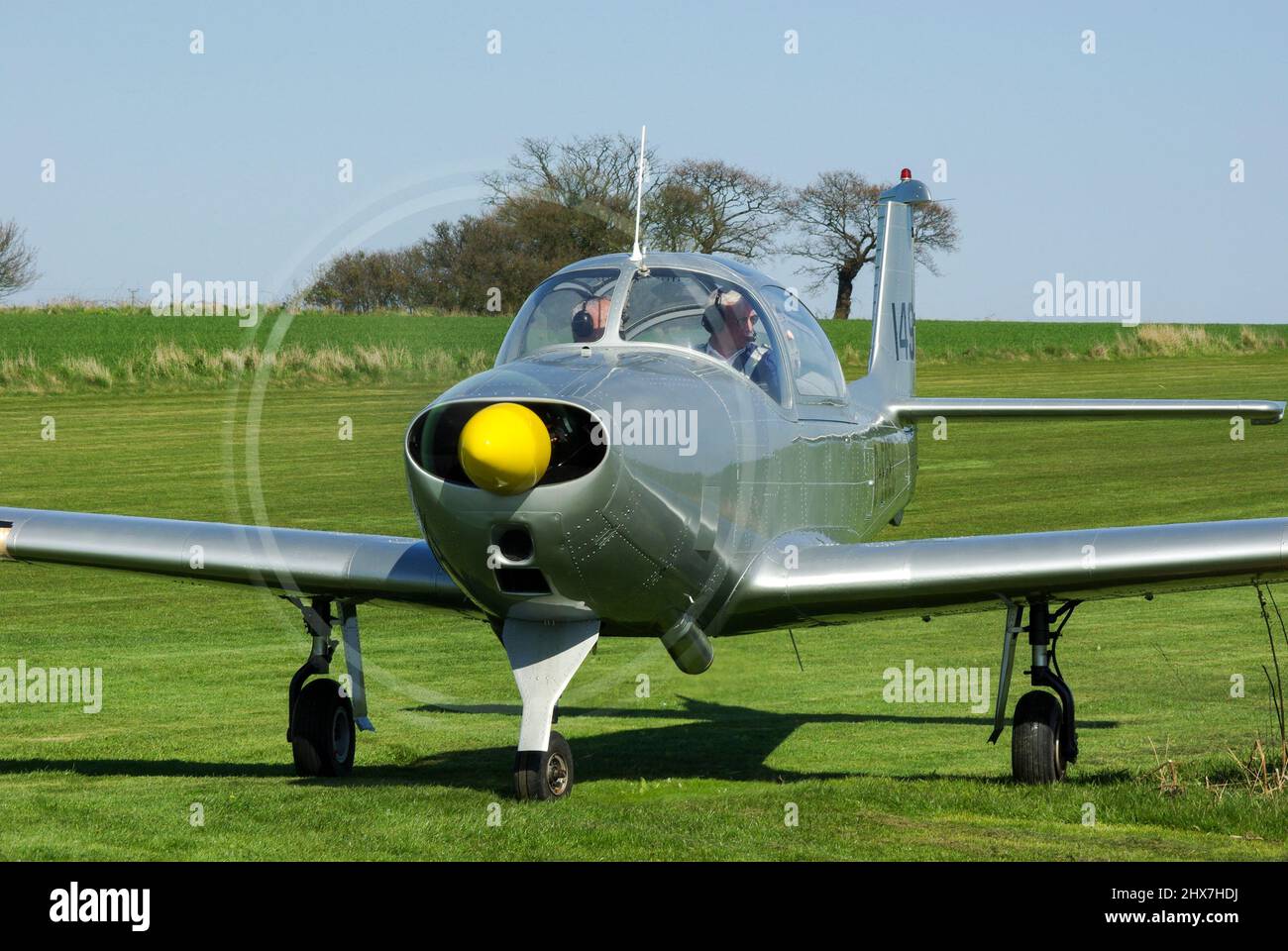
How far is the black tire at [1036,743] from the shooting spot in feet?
31.1

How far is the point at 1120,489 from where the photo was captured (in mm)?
30031

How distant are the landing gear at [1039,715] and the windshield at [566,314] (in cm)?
304

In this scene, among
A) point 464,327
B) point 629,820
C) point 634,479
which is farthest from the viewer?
point 464,327

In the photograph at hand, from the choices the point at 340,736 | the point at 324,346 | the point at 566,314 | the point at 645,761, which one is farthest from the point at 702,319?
the point at 340,736

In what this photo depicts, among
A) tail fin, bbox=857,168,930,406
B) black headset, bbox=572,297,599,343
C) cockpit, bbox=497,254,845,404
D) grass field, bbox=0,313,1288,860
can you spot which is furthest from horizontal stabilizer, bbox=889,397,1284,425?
black headset, bbox=572,297,599,343

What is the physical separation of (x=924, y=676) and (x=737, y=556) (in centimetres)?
568

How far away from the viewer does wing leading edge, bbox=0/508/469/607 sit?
9688 millimetres

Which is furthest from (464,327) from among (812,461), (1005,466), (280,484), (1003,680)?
(1005,466)

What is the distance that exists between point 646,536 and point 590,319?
1369mm

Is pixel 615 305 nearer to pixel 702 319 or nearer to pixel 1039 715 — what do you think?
pixel 702 319

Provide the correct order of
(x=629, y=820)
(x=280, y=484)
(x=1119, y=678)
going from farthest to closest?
1. (x=280, y=484)
2. (x=1119, y=678)
3. (x=629, y=820)

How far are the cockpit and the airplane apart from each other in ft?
0.05

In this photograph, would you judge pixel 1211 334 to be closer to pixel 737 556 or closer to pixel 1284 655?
pixel 1284 655

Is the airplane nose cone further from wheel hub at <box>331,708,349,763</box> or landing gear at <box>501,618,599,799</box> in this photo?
wheel hub at <box>331,708,349,763</box>
